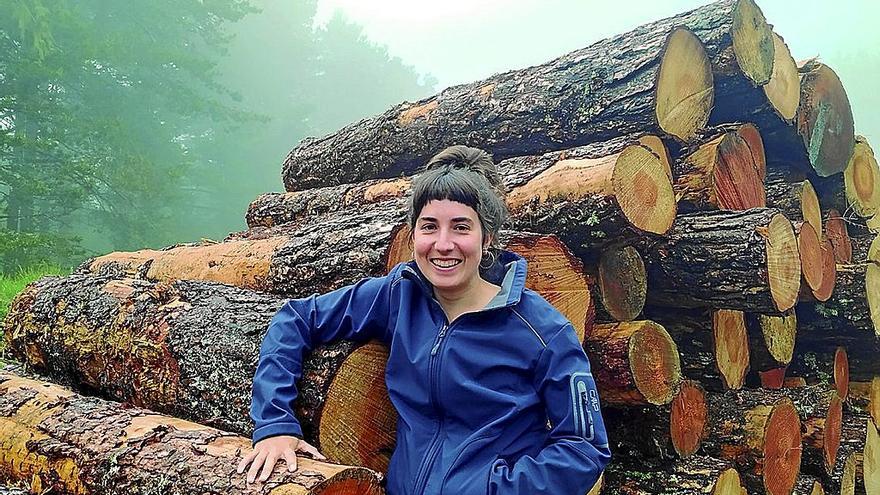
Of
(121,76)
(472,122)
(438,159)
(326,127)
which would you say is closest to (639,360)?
(438,159)

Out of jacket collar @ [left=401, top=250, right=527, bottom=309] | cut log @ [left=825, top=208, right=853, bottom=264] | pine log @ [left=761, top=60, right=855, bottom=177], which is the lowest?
jacket collar @ [left=401, top=250, right=527, bottom=309]

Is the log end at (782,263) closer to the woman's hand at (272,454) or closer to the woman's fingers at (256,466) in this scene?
the woman's hand at (272,454)

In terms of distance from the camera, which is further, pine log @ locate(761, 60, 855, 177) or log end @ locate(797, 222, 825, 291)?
pine log @ locate(761, 60, 855, 177)

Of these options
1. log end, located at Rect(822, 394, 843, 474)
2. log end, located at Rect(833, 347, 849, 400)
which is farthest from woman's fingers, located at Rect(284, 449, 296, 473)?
log end, located at Rect(833, 347, 849, 400)

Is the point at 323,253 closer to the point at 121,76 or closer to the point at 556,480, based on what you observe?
the point at 556,480

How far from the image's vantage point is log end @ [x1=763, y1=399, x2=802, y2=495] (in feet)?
10.3

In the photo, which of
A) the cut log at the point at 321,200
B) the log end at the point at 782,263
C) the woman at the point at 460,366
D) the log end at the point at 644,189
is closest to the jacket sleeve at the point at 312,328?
the woman at the point at 460,366

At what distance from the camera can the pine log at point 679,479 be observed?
8.96 feet

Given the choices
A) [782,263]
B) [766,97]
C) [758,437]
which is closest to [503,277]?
[782,263]

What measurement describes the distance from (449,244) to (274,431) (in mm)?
687

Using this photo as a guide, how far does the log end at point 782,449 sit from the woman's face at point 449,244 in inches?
84.0

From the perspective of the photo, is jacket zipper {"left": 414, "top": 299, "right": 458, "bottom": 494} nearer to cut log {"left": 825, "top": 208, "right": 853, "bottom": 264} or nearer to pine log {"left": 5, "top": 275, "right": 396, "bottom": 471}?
pine log {"left": 5, "top": 275, "right": 396, "bottom": 471}

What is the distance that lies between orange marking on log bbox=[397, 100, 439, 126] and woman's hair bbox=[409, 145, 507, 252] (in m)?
2.26

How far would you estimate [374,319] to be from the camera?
6.59ft
